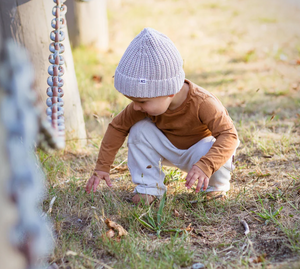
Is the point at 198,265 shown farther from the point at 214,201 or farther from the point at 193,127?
the point at 193,127

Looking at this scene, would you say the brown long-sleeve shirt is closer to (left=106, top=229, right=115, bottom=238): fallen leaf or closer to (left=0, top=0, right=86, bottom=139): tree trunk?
(left=106, top=229, right=115, bottom=238): fallen leaf

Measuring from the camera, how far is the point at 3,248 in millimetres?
938

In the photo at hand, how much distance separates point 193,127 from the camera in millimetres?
2221

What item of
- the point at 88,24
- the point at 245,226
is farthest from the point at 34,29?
the point at 88,24

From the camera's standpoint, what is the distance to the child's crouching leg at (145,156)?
2.28 m

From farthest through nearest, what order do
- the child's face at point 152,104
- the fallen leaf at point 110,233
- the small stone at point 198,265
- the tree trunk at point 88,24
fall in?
1. the tree trunk at point 88,24
2. the child's face at point 152,104
3. the fallen leaf at point 110,233
4. the small stone at point 198,265

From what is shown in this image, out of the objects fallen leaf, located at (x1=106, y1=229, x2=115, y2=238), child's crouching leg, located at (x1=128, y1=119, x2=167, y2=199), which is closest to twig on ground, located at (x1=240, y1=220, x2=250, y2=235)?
child's crouching leg, located at (x1=128, y1=119, x2=167, y2=199)

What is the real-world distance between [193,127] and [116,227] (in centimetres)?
75

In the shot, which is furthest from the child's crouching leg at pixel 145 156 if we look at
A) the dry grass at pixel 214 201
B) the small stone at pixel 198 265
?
the small stone at pixel 198 265

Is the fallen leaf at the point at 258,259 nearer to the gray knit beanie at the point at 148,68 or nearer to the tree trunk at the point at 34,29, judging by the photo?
the gray knit beanie at the point at 148,68

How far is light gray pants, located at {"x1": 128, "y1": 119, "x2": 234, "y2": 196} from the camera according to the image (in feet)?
7.38

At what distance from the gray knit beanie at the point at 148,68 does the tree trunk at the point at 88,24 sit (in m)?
3.74

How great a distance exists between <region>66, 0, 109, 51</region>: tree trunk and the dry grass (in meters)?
0.29

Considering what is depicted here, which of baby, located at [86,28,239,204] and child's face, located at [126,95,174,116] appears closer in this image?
baby, located at [86,28,239,204]
